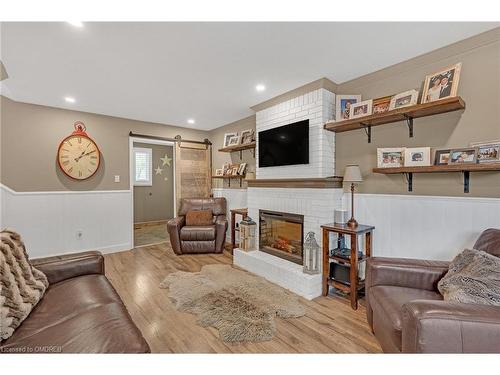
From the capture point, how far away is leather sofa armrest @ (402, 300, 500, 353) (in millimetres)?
1031

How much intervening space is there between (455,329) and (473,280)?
468 mm

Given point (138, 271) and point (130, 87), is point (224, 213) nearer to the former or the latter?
point (138, 271)

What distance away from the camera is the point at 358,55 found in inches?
A: 86.4

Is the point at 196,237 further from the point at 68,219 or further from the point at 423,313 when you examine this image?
the point at 423,313

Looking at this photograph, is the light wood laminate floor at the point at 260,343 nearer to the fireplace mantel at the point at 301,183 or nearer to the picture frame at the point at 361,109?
the fireplace mantel at the point at 301,183

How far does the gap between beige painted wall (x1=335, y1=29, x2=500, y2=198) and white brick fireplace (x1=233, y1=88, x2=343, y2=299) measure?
34 centimetres

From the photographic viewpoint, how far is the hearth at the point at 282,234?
2955mm

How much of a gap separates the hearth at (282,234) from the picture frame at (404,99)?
153cm

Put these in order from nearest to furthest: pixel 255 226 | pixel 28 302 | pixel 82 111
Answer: pixel 28 302
pixel 255 226
pixel 82 111

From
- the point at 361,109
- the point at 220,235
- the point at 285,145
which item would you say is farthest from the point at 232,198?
the point at 361,109

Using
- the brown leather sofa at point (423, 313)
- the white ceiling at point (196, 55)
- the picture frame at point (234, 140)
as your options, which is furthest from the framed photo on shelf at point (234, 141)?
the brown leather sofa at point (423, 313)

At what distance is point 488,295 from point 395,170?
121 cm

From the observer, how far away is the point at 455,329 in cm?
105
